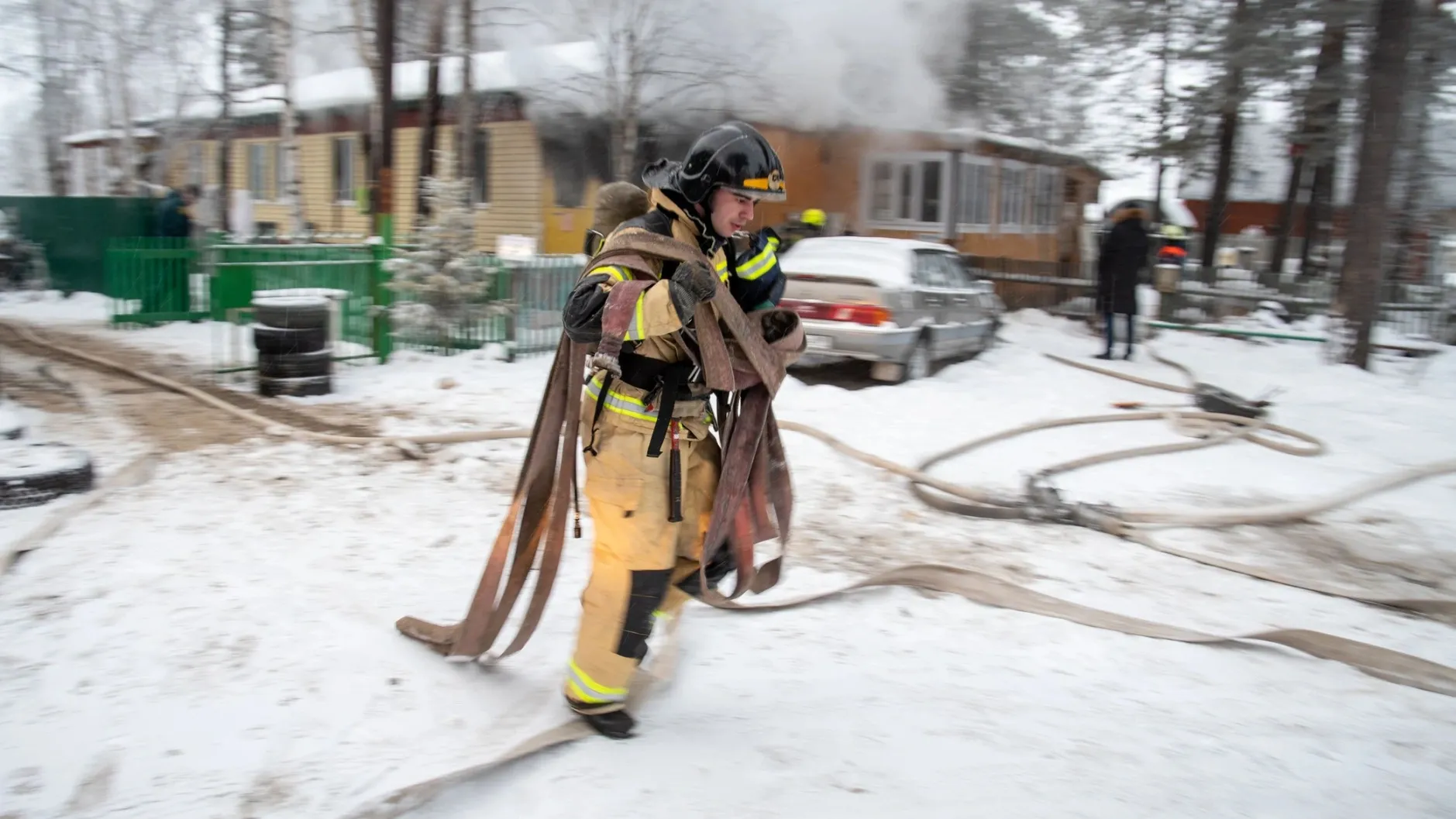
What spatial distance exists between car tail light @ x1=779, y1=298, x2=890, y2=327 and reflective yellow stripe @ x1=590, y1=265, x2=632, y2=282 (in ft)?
20.8

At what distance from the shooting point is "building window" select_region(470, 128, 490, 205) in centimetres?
1936

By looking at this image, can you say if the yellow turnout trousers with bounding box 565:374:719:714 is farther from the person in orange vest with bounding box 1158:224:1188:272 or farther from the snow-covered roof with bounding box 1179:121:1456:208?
the person in orange vest with bounding box 1158:224:1188:272

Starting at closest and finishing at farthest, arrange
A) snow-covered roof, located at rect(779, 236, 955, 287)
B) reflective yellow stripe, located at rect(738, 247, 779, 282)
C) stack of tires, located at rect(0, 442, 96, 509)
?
reflective yellow stripe, located at rect(738, 247, 779, 282), stack of tires, located at rect(0, 442, 96, 509), snow-covered roof, located at rect(779, 236, 955, 287)

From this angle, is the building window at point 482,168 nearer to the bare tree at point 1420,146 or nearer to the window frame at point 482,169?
the window frame at point 482,169

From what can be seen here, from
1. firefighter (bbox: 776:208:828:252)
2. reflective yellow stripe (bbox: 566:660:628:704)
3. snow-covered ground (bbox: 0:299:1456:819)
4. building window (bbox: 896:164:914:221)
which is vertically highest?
building window (bbox: 896:164:914:221)

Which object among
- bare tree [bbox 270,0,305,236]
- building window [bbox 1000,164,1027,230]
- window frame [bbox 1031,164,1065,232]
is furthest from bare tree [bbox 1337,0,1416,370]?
bare tree [bbox 270,0,305,236]

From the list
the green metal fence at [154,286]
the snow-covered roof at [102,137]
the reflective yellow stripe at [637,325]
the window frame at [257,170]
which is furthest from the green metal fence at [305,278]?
the snow-covered roof at [102,137]

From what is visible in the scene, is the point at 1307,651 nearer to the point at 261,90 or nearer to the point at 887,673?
the point at 887,673

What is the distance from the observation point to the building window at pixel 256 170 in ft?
82.1

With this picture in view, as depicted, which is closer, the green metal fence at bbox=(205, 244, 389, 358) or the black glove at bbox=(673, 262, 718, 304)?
the black glove at bbox=(673, 262, 718, 304)

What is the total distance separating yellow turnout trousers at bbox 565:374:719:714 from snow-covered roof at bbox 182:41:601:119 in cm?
1382

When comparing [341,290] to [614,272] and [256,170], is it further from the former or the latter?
[256,170]

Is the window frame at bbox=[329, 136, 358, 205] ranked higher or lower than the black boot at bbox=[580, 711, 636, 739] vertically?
higher

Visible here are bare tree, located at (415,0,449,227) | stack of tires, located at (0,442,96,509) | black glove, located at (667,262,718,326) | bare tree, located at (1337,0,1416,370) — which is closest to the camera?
black glove, located at (667,262,718,326)
